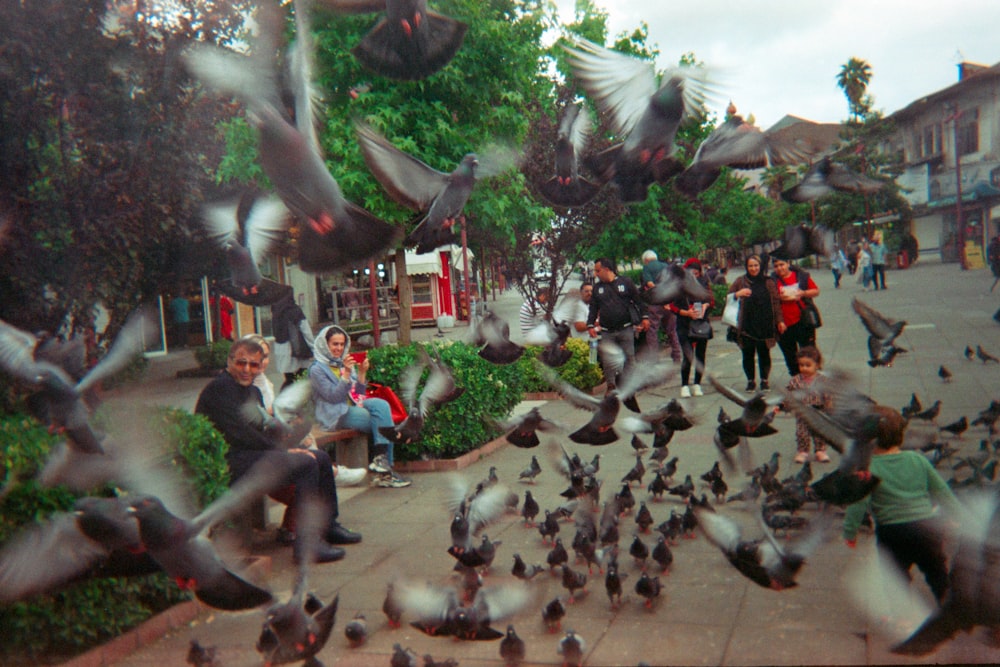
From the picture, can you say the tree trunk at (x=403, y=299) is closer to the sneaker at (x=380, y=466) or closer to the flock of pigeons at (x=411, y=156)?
the sneaker at (x=380, y=466)

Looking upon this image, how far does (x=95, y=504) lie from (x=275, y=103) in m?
1.57

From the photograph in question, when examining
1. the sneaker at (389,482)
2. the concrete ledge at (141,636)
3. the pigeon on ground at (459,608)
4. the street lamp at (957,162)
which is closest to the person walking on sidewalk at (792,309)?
the street lamp at (957,162)

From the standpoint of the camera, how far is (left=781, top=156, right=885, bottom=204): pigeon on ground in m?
2.77

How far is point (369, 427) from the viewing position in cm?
719

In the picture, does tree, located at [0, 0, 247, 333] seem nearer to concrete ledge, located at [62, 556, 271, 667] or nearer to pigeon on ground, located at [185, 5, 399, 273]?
concrete ledge, located at [62, 556, 271, 667]

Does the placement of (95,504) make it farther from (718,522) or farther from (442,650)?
(718,522)

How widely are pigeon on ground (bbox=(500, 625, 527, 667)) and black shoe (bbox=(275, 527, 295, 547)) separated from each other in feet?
8.04

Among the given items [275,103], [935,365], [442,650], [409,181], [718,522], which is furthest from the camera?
[935,365]

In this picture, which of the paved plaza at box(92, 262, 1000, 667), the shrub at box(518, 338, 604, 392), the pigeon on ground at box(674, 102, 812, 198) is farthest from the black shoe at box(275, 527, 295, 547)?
the shrub at box(518, 338, 604, 392)

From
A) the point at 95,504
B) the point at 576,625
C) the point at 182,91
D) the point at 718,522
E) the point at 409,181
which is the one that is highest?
the point at 182,91

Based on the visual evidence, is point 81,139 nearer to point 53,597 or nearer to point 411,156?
point 53,597

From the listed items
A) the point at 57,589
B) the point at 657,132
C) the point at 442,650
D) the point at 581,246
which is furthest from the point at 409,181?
the point at 581,246

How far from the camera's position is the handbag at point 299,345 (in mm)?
7094

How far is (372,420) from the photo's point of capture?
7234 millimetres
